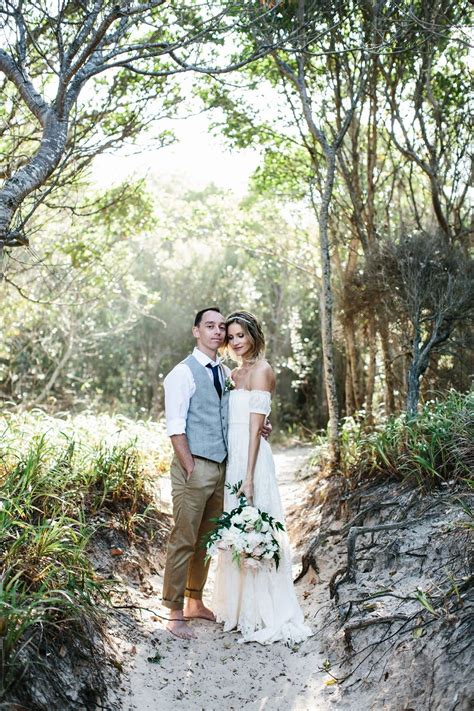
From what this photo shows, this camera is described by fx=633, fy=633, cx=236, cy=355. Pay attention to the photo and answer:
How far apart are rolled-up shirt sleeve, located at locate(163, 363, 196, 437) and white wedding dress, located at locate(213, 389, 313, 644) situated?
0.41m

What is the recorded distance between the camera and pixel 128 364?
1720 centimetres

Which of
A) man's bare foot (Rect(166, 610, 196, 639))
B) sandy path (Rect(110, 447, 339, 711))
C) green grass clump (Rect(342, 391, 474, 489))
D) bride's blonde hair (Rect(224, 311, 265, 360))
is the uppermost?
bride's blonde hair (Rect(224, 311, 265, 360))

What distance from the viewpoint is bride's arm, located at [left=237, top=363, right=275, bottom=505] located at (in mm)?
4707

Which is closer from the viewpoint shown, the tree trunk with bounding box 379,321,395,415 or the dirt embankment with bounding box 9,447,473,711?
the dirt embankment with bounding box 9,447,473,711

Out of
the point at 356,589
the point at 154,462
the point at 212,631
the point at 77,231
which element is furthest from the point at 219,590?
the point at 77,231

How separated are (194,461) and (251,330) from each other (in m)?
1.08

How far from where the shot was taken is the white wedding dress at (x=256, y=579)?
181 inches

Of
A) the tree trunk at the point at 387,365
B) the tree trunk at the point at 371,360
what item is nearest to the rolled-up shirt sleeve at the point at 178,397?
the tree trunk at the point at 371,360

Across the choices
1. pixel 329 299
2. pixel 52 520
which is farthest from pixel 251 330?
pixel 329 299

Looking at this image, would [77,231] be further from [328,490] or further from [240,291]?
[240,291]

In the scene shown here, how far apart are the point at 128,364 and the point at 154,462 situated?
31.1 feet

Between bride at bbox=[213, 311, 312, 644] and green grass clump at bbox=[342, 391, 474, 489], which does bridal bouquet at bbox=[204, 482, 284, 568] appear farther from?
green grass clump at bbox=[342, 391, 474, 489]

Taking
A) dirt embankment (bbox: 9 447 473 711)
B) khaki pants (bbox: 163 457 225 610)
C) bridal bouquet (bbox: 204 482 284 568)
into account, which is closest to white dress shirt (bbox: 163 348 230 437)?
khaki pants (bbox: 163 457 225 610)

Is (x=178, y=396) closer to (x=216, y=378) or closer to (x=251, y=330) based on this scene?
(x=216, y=378)
